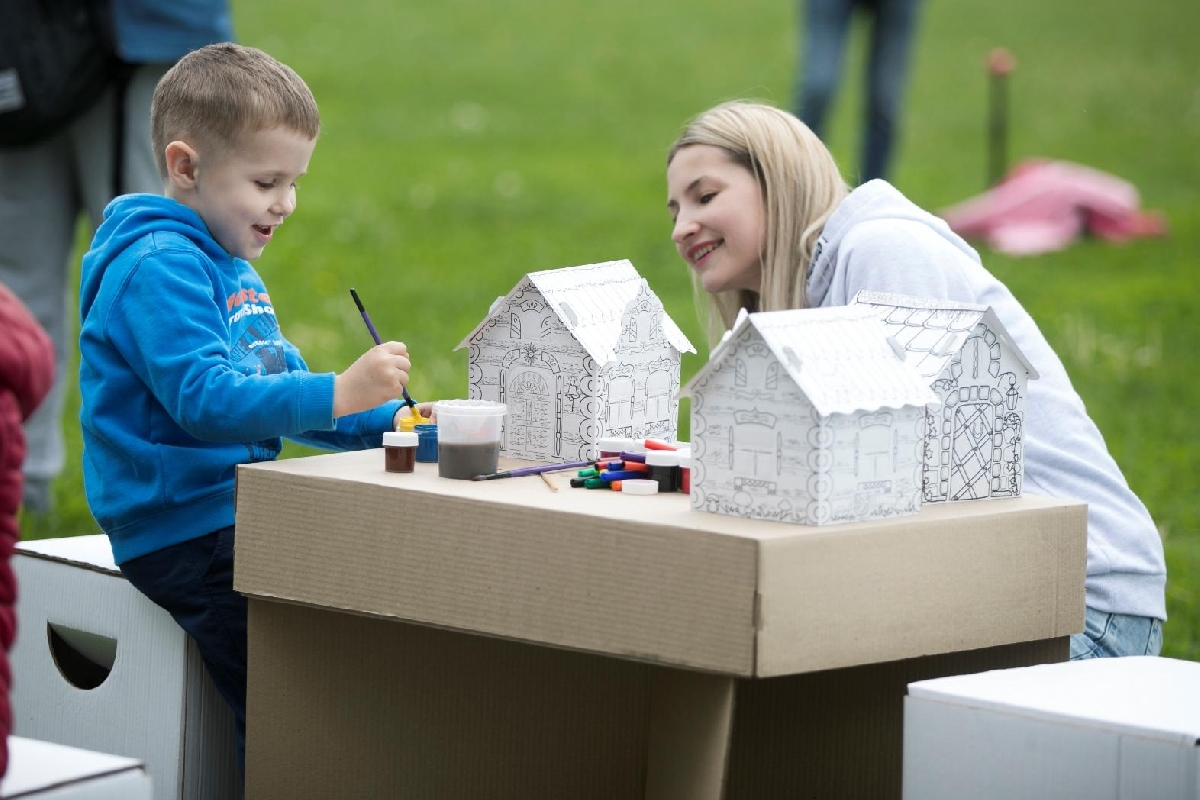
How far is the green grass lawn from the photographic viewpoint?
667 cm

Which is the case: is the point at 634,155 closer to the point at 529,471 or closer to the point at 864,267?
the point at 864,267

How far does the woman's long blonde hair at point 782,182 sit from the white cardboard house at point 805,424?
0.82 m

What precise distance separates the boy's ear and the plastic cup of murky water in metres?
0.61

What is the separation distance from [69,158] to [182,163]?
6.49 feet

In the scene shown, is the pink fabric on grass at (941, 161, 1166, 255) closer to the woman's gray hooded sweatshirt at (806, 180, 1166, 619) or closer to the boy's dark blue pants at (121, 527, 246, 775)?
the woman's gray hooded sweatshirt at (806, 180, 1166, 619)

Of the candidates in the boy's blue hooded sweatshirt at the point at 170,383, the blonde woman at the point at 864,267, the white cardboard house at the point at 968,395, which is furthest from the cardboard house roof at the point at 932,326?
the boy's blue hooded sweatshirt at the point at 170,383

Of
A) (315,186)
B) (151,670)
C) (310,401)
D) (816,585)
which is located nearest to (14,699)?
(151,670)

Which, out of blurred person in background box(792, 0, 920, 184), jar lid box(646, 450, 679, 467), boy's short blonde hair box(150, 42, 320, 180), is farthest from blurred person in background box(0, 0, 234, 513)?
blurred person in background box(792, 0, 920, 184)

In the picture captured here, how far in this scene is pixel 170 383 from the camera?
2.52m

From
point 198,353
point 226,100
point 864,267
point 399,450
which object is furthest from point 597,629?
point 226,100

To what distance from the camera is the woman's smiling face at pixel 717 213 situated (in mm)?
3109

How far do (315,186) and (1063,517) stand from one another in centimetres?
809

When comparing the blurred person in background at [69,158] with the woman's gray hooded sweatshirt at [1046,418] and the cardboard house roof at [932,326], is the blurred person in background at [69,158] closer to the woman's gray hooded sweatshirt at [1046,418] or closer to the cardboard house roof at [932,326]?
the woman's gray hooded sweatshirt at [1046,418]

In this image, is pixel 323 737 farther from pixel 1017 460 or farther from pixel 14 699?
pixel 1017 460
